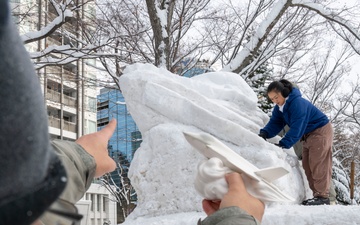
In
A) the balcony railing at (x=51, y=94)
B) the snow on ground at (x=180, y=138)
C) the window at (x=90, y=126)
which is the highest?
the snow on ground at (x=180, y=138)

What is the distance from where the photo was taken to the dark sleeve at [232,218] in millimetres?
915

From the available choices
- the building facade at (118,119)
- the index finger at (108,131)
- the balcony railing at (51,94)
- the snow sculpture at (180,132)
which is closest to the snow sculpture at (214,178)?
the index finger at (108,131)

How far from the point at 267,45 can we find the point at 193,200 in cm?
587

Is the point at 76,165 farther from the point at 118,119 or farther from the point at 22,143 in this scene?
the point at 118,119

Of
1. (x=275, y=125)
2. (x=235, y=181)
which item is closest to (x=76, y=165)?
(x=235, y=181)

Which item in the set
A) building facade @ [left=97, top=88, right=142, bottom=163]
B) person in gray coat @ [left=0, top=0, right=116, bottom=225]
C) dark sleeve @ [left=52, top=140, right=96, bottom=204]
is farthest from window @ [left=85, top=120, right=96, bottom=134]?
person in gray coat @ [left=0, top=0, right=116, bottom=225]

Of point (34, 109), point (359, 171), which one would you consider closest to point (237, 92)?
point (34, 109)

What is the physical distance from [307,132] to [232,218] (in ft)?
9.91

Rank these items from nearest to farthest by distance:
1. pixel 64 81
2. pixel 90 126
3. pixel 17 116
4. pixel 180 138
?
pixel 17 116 < pixel 180 138 < pixel 64 81 < pixel 90 126

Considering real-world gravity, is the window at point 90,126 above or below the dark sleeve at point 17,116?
below

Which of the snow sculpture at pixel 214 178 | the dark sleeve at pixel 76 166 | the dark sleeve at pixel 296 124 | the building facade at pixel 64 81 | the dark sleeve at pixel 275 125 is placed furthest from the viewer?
the building facade at pixel 64 81

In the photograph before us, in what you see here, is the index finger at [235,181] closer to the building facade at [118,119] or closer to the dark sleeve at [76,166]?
the dark sleeve at [76,166]

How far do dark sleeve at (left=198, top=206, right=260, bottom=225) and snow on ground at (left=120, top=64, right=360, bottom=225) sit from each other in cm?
209

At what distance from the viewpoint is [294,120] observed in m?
3.60
